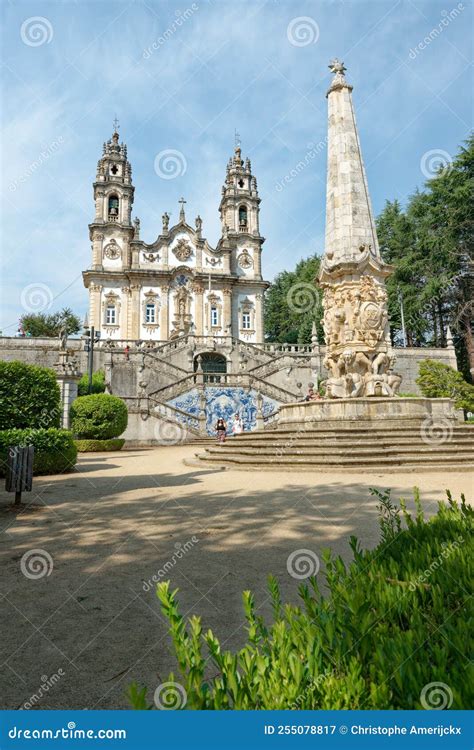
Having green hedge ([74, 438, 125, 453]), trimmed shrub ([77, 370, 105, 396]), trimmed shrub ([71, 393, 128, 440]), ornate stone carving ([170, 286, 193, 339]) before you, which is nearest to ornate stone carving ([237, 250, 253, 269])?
ornate stone carving ([170, 286, 193, 339])

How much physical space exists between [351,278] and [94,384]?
63.7 ft

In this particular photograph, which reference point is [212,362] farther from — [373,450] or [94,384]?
[373,450]

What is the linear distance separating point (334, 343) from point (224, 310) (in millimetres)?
30394

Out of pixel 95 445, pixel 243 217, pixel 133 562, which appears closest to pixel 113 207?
pixel 243 217

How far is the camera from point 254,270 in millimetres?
45062

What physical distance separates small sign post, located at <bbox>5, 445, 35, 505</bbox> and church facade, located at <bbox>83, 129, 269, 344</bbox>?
32.5 metres

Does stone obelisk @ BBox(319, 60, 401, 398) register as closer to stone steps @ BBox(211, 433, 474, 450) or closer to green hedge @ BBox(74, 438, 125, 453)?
stone steps @ BBox(211, 433, 474, 450)

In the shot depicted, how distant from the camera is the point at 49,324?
50.6 m

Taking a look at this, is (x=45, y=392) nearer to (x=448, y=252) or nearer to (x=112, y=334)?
(x=112, y=334)

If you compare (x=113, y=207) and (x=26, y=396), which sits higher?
(x=113, y=207)

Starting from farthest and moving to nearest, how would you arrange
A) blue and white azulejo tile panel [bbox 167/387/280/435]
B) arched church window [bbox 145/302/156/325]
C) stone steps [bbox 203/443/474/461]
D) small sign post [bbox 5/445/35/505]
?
arched church window [bbox 145/302/156/325]
blue and white azulejo tile panel [bbox 167/387/280/435]
stone steps [bbox 203/443/474/461]
small sign post [bbox 5/445/35/505]

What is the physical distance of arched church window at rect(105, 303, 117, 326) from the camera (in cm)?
4056

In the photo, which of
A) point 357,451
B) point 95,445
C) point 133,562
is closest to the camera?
point 133,562

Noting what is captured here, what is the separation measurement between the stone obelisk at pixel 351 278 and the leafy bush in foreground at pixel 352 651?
35.8 ft
